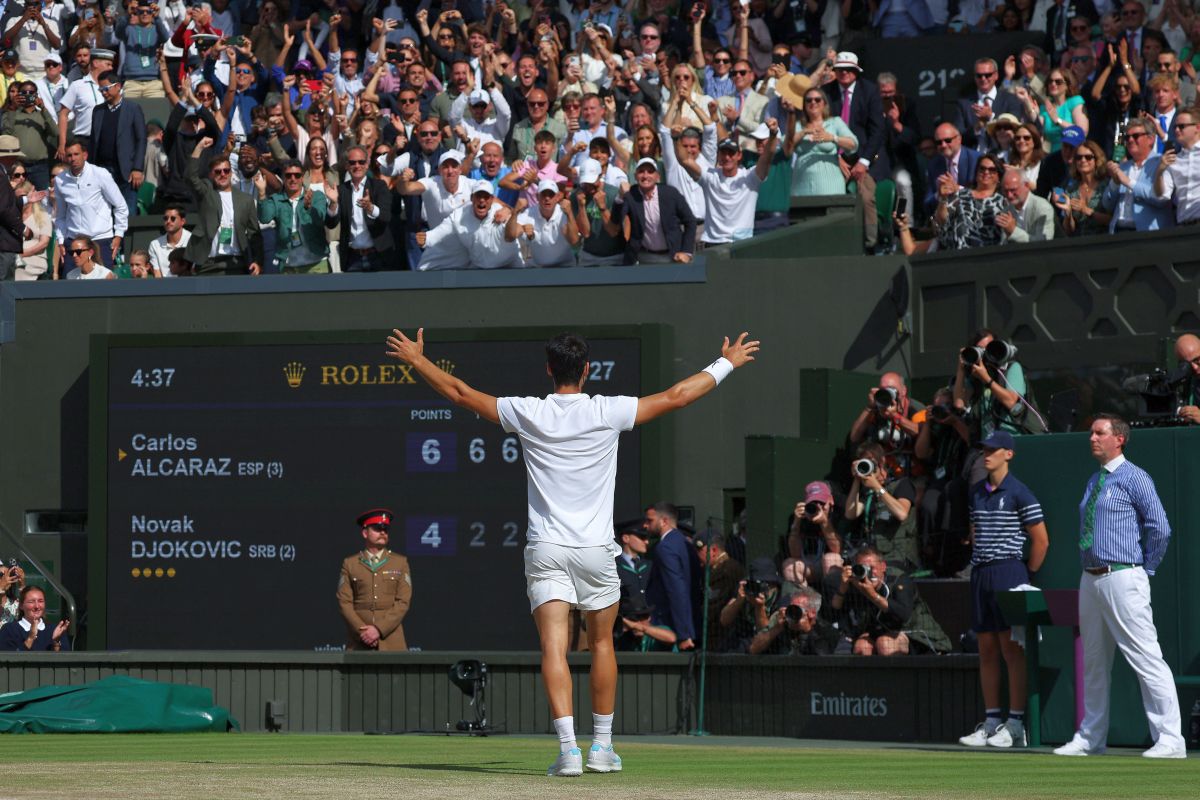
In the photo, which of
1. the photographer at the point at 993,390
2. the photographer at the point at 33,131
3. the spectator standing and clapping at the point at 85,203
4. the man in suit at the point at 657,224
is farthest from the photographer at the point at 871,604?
the photographer at the point at 33,131

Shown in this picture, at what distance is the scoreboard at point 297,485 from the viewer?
1730 centimetres

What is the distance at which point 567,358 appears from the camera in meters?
9.19

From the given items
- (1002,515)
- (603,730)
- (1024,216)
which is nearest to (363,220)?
(1024,216)

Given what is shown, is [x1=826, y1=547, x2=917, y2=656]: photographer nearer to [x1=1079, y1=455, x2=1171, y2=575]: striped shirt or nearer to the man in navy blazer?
the man in navy blazer

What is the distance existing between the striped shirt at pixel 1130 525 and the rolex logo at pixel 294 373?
8076 mm

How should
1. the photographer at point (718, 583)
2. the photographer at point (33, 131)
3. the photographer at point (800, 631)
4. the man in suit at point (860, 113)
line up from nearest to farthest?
the photographer at point (800, 631) < the photographer at point (718, 583) < the man in suit at point (860, 113) < the photographer at point (33, 131)

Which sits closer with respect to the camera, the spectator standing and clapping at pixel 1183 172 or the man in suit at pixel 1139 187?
the spectator standing and clapping at pixel 1183 172

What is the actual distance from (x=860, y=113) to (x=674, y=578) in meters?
6.38

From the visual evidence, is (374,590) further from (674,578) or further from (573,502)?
(573,502)

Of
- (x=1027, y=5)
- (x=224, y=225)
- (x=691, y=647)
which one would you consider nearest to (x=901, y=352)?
(x=691, y=647)

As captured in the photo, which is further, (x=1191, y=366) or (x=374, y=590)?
(x=374, y=590)

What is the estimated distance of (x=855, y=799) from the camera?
25.6ft

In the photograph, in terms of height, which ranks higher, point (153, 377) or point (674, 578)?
point (153, 377)

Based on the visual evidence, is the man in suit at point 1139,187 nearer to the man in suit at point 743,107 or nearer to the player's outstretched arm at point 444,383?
the man in suit at point 743,107
